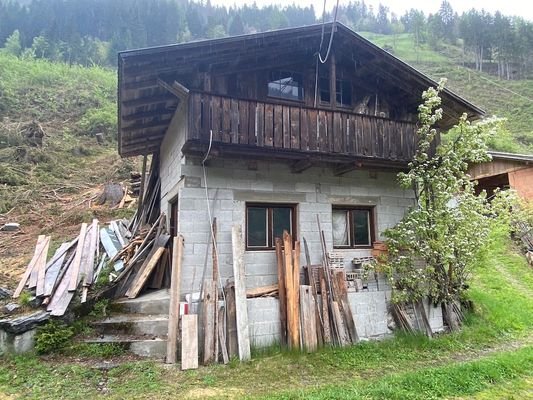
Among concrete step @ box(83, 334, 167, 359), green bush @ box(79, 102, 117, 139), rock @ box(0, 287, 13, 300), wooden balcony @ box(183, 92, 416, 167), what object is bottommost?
concrete step @ box(83, 334, 167, 359)

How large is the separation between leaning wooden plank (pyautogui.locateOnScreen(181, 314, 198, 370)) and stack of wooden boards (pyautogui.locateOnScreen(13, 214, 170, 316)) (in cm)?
212

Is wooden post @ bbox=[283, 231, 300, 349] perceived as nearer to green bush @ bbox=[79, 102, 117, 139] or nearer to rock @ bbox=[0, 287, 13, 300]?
rock @ bbox=[0, 287, 13, 300]

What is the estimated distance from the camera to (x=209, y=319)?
20.6ft

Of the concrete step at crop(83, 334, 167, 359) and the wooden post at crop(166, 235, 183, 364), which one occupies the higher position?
the wooden post at crop(166, 235, 183, 364)

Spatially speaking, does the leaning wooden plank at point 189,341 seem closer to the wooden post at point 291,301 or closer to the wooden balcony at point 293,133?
the wooden post at point 291,301

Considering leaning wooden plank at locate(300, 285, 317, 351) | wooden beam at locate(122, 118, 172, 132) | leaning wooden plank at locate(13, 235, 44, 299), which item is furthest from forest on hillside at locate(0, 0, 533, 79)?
leaning wooden plank at locate(300, 285, 317, 351)

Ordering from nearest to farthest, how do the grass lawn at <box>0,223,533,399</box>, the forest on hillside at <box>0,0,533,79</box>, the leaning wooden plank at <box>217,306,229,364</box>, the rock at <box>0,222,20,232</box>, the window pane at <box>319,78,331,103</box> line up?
the grass lawn at <box>0,223,533,399</box>
the leaning wooden plank at <box>217,306,229,364</box>
the window pane at <box>319,78,331,103</box>
the rock at <box>0,222,20,232</box>
the forest on hillside at <box>0,0,533,79</box>

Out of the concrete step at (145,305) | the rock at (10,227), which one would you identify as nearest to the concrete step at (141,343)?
the concrete step at (145,305)

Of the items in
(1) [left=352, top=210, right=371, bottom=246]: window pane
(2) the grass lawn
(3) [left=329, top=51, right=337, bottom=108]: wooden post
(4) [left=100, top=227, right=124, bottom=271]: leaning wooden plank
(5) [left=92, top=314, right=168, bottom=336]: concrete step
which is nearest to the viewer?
(2) the grass lawn

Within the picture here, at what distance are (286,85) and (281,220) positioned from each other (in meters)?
3.13

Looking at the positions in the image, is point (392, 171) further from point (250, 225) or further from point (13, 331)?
point (13, 331)

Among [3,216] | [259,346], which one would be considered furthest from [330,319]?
[3,216]

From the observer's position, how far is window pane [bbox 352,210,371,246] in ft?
28.4

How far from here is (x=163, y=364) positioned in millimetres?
5906
